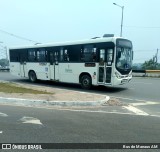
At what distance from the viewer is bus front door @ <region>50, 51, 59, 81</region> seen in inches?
754

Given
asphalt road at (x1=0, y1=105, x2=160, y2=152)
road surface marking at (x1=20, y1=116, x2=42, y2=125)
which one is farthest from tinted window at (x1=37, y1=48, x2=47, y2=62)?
road surface marking at (x1=20, y1=116, x2=42, y2=125)

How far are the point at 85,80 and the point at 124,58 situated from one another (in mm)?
2862

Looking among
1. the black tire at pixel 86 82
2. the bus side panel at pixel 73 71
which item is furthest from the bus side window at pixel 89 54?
the black tire at pixel 86 82

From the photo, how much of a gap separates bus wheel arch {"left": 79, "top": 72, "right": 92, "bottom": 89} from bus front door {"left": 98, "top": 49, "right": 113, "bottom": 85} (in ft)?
2.99

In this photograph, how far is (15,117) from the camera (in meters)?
8.26

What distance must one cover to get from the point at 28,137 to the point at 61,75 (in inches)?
502

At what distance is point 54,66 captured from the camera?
19.3 metres

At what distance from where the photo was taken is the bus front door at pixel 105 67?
1590cm

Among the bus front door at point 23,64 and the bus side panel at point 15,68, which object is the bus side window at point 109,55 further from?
the bus side panel at point 15,68

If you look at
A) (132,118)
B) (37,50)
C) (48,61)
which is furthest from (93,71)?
(132,118)

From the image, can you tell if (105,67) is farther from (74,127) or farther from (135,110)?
(74,127)

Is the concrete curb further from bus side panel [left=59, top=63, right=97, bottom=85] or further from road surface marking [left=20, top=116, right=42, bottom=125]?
bus side panel [left=59, top=63, right=97, bottom=85]

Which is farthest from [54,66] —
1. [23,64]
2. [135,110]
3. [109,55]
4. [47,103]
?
[135,110]

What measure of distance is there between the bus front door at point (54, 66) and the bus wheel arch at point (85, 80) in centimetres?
225
